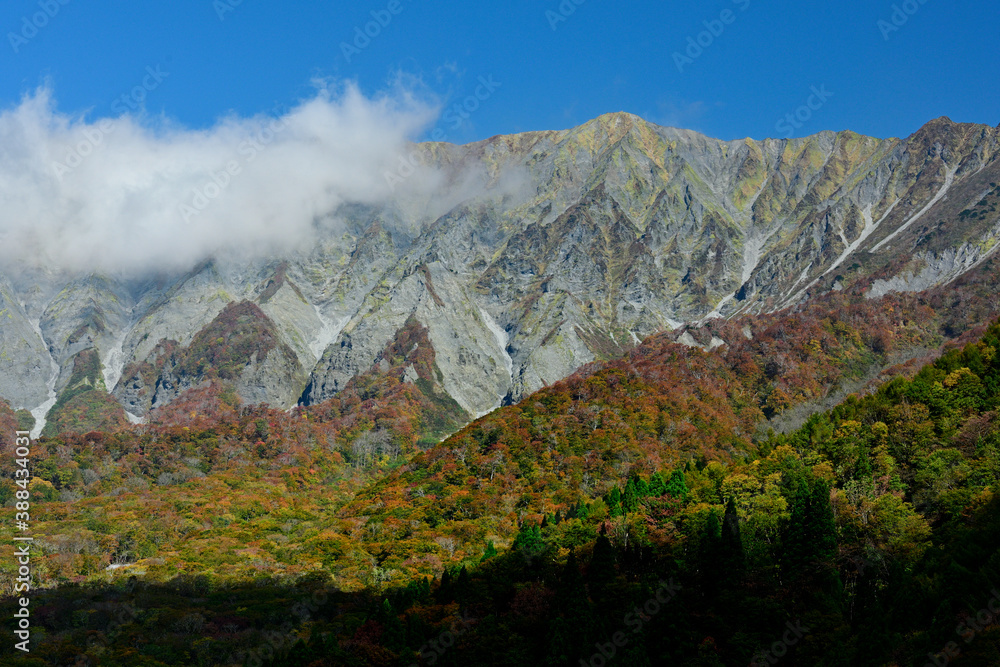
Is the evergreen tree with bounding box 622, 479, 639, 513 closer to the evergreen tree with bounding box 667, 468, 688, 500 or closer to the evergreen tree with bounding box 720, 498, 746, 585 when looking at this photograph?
the evergreen tree with bounding box 667, 468, 688, 500

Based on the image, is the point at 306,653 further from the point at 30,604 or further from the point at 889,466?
the point at 889,466

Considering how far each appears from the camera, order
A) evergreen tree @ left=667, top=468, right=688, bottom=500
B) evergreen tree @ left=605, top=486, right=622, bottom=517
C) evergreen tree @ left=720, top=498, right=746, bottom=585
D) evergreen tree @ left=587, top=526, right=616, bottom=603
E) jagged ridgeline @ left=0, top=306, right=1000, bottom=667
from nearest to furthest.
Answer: jagged ridgeline @ left=0, top=306, right=1000, bottom=667
evergreen tree @ left=720, top=498, right=746, bottom=585
evergreen tree @ left=587, top=526, right=616, bottom=603
evergreen tree @ left=667, top=468, right=688, bottom=500
evergreen tree @ left=605, top=486, right=622, bottom=517

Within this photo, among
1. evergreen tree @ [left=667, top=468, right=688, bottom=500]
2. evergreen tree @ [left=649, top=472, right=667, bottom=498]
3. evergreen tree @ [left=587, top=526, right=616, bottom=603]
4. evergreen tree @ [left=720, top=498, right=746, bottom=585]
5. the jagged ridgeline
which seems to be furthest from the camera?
evergreen tree @ [left=649, top=472, right=667, bottom=498]

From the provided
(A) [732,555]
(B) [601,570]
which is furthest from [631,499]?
(A) [732,555]

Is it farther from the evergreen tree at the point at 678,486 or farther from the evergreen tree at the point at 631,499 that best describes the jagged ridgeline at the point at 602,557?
the evergreen tree at the point at 678,486

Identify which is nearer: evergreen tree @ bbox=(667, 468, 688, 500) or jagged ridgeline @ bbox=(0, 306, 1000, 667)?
jagged ridgeline @ bbox=(0, 306, 1000, 667)

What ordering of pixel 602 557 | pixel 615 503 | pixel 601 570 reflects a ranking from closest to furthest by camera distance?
pixel 601 570 → pixel 602 557 → pixel 615 503

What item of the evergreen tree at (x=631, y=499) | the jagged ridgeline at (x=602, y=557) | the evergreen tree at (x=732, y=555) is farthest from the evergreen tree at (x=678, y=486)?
the evergreen tree at (x=732, y=555)

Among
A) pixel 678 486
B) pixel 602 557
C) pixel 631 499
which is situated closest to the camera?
pixel 602 557

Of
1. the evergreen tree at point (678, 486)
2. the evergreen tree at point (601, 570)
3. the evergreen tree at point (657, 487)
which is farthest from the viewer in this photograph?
the evergreen tree at point (657, 487)

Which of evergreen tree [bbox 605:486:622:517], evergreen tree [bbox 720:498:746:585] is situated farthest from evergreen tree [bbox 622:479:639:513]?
evergreen tree [bbox 720:498:746:585]

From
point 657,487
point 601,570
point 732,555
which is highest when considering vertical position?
point 657,487

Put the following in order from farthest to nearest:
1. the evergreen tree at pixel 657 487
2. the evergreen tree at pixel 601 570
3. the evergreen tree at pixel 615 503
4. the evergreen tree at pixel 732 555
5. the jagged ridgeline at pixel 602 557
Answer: the evergreen tree at pixel 657 487 < the evergreen tree at pixel 615 503 < the evergreen tree at pixel 601 570 < the evergreen tree at pixel 732 555 < the jagged ridgeline at pixel 602 557

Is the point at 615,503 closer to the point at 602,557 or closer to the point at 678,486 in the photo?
the point at 678,486
